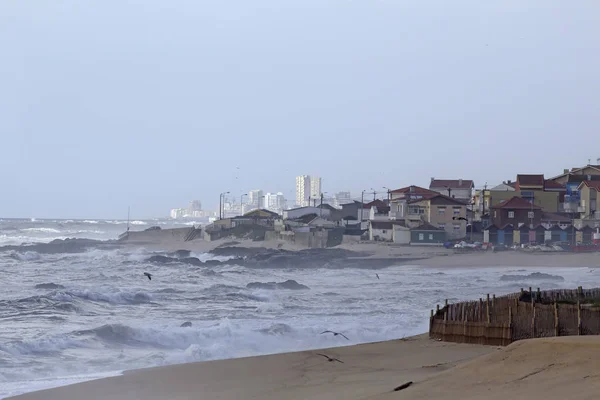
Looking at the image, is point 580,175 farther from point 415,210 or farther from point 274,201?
point 274,201

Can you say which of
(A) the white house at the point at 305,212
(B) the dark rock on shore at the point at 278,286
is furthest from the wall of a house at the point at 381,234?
(B) the dark rock on shore at the point at 278,286

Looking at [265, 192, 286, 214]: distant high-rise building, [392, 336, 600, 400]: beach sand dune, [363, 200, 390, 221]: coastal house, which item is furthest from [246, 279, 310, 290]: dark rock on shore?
[265, 192, 286, 214]: distant high-rise building

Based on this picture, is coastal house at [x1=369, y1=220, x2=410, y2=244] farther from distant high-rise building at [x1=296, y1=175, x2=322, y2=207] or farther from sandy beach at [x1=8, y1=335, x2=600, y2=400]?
distant high-rise building at [x1=296, y1=175, x2=322, y2=207]

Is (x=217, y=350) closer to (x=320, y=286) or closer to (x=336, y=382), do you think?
(x=336, y=382)

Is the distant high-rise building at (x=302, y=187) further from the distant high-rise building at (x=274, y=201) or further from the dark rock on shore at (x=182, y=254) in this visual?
the dark rock on shore at (x=182, y=254)

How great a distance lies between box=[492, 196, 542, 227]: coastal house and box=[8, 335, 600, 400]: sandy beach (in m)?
49.0

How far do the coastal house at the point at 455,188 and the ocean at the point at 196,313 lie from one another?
33254 millimetres

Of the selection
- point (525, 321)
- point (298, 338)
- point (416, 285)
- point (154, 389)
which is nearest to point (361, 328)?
point (298, 338)

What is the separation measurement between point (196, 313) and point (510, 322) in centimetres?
1178

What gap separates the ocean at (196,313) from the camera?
1706cm

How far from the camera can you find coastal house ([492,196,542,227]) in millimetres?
64188

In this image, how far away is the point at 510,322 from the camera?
15133mm

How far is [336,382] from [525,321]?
463 cm

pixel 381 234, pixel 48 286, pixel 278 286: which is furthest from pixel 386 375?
pixel 381 234
